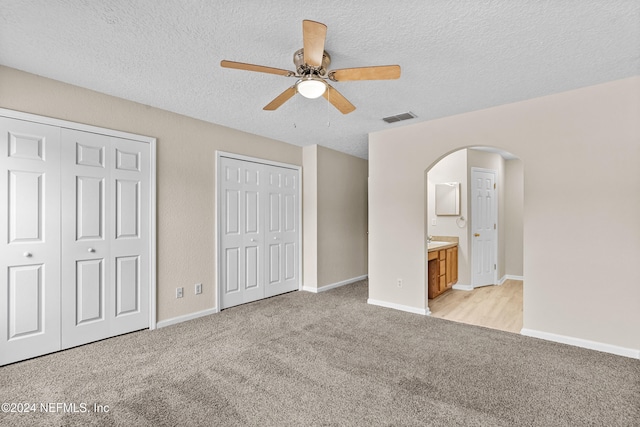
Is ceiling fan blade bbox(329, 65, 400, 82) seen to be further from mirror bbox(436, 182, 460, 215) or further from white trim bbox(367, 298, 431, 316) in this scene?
mirror bbox(436, 182, 460, 215)

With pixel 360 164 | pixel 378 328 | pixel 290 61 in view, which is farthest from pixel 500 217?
pixel 290 61

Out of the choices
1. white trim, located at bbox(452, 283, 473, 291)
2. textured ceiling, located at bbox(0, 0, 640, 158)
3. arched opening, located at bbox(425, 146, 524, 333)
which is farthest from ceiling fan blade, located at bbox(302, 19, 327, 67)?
white trim, located at bbox(452, 283, 473, 291)

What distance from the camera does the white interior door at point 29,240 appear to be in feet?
8.04

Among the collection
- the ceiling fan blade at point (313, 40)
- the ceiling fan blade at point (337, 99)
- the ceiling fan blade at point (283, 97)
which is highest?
the ceiling fan blade at point (313, 40)

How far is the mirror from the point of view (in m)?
5.22

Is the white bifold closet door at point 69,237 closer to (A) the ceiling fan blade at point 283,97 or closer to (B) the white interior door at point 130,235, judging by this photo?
(B) the white interior door at point 130,235

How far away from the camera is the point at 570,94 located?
2.90 metres

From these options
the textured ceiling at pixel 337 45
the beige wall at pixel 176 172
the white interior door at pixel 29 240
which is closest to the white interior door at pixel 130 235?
the beige wall at pixel 176 172

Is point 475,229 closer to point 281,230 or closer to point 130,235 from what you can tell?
point 281,230

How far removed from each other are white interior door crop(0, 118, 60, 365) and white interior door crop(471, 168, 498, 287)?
5.60 metres

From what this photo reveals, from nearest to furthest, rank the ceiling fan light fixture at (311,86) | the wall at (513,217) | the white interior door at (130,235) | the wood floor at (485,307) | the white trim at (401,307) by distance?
the ceiling fan light fixture at (311,86) → the white interior door at (130,235) → the wood floor at (485,307) → the white trim at (401,307) → the wall at (513,217)

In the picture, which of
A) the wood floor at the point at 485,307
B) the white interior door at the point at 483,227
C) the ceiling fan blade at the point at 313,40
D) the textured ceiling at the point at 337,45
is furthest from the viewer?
the white interior door at the point at 483,227

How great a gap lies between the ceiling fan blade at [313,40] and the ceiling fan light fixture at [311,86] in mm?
123

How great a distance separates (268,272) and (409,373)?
272 cm
